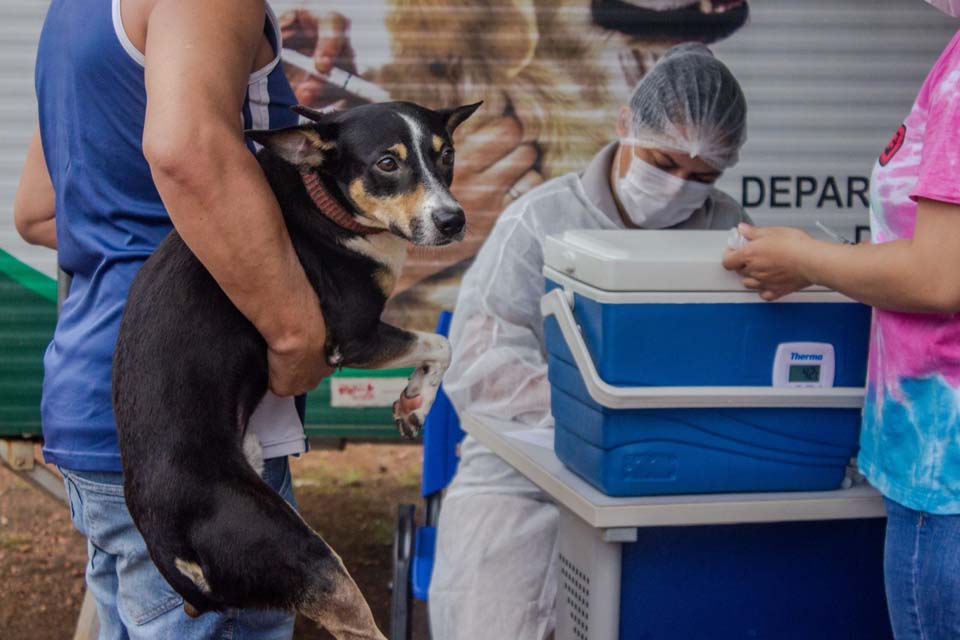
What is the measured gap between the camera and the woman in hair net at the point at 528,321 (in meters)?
3.11

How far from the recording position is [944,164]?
5.88 ft

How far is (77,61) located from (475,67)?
9.47 ft

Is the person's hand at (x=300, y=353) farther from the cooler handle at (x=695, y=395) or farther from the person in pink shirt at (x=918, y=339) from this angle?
the person in pink shirt at (x=918, y=339)

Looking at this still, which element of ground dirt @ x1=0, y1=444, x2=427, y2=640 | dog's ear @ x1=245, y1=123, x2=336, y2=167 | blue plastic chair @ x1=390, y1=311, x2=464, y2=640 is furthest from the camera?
ground dirt @ x1=0, y1=444, x2=427, y2=640

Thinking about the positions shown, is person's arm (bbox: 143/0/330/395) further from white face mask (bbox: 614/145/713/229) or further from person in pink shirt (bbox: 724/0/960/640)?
white face mask (bbox: 614/145/713/229)

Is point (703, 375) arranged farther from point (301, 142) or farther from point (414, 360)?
point (301, 142)

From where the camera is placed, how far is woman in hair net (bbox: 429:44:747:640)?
3.11 metres

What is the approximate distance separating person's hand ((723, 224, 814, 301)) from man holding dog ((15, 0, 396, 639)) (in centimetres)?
84

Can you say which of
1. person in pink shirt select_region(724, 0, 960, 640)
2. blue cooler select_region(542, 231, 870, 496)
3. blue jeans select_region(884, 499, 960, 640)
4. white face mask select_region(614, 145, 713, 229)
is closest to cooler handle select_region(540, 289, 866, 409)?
blue cooler select_region(542, 231, 870, 496)

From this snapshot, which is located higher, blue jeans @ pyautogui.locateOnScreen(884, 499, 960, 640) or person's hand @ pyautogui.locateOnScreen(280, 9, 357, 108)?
person's hand @ pyautogui.locateOnScreen(280, 9, 357, 108)

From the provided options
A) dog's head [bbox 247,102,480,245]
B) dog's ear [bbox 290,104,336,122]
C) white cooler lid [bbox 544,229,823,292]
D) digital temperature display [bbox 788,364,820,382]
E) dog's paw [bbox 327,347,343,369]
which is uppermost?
dog's ear [bbox 290,104,336,122]

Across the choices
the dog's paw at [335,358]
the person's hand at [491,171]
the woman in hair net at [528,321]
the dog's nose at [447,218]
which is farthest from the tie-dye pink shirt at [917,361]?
the person's hand at [491,171]

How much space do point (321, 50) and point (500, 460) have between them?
2.06 meters

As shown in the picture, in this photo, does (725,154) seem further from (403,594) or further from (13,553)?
(13,553)
